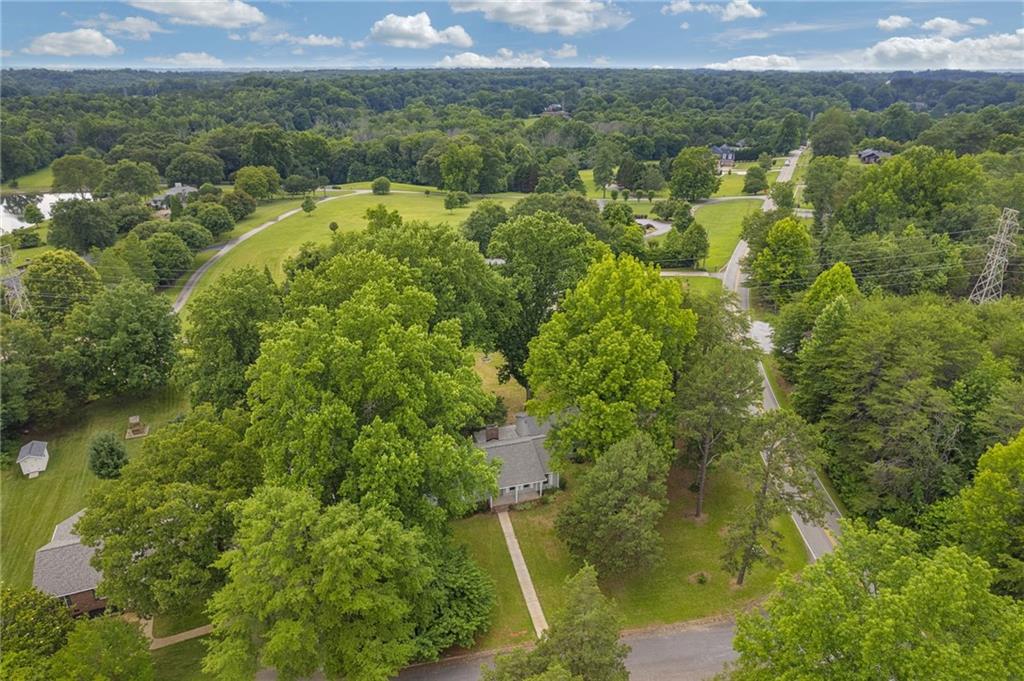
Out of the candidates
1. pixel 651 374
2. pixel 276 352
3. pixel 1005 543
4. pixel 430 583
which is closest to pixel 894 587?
pixel 1005 543

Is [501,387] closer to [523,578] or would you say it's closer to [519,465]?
[519,465]

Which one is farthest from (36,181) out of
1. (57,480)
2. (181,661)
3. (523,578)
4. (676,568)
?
(676,568)

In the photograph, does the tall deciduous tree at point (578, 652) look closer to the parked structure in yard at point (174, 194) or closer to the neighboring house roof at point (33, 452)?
the neighboring house roof at point (33, 452)

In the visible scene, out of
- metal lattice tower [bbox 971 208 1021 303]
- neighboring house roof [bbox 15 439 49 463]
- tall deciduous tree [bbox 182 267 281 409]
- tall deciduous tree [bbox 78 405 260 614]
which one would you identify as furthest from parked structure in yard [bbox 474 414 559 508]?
metal lattice tower [bbox 971 208 1021 303]

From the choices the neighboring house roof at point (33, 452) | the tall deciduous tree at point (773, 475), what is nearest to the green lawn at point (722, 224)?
the tall deciduous tree at point (773, 475)

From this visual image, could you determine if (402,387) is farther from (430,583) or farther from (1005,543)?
(1005,543)

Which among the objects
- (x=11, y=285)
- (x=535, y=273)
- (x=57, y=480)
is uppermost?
(x=535, y=273)
